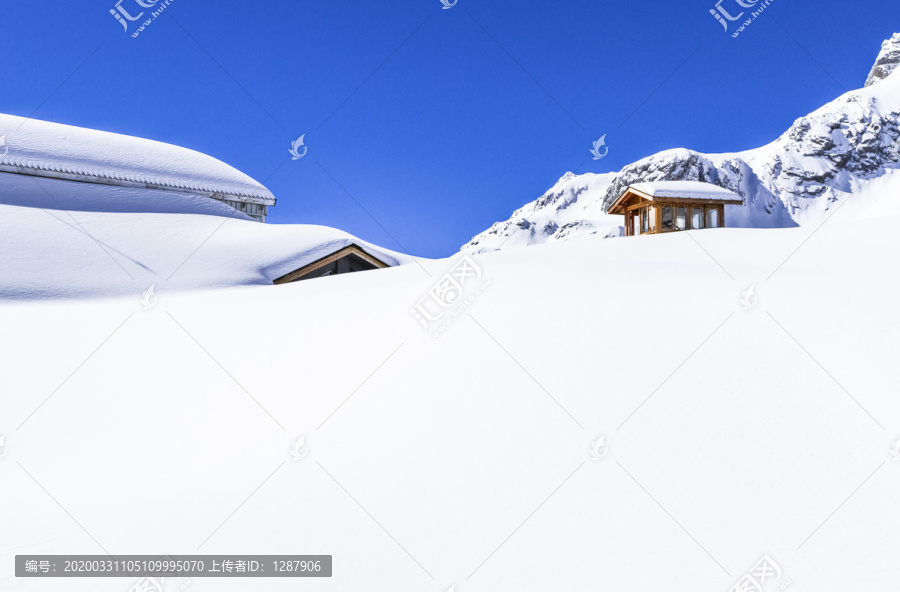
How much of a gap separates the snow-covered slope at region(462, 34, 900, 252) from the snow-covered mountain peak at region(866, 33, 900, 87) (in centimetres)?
552

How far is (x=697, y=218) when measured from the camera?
19266 millimetres

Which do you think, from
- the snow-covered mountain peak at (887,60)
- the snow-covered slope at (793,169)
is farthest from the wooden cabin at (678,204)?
the snow-covered mountain peak at (887,60)

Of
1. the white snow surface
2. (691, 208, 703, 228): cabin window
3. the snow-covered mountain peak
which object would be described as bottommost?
(691, 208, 703, 228): cabin window

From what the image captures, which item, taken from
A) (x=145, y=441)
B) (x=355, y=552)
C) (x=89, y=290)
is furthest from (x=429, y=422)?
(x=89, y=290)

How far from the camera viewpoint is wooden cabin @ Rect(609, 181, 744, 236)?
17.7 metres

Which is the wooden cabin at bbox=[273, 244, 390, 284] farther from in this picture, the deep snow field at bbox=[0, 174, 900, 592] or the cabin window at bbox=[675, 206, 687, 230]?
the cabin window at bbox=[675, 206, 687, 230]

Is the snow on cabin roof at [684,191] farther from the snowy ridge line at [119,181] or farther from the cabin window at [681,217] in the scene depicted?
the snowy ridge line at [119,181]

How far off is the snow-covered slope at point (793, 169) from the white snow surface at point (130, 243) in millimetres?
59204

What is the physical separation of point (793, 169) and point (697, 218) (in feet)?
288

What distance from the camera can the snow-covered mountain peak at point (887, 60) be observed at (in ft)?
351

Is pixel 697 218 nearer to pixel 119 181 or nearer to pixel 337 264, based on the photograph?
pixel 337 264

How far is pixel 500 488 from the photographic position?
3.27m
